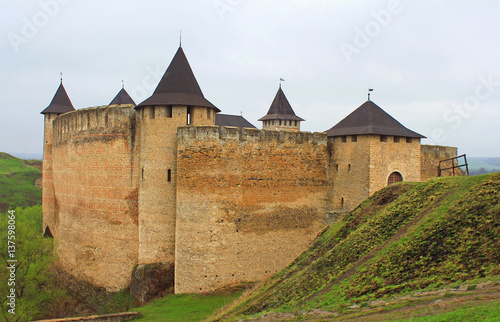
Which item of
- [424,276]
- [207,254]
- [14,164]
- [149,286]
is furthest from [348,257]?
[14,164]

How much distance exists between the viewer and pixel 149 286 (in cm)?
2017

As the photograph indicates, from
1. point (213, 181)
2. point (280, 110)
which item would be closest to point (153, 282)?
point (213, 181)

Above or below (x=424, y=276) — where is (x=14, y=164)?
above

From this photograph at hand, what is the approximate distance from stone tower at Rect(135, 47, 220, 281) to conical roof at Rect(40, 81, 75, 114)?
1428 centimetres

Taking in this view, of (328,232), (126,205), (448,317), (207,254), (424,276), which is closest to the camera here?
(448,317)

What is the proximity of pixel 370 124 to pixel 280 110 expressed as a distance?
24.7m

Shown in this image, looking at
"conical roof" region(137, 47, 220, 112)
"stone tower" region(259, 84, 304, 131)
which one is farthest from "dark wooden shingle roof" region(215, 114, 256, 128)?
"conical roof" region(137, 47, 220, 112)

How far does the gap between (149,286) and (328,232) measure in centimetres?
979

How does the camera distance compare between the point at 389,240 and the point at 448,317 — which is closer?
the point at 448,317

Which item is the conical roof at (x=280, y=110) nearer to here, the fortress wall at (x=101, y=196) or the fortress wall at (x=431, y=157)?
the fortress wall at (x=431, y=157)

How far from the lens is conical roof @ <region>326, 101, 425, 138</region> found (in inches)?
792

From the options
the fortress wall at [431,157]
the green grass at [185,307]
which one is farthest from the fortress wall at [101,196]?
the fortress wall at [431,157]

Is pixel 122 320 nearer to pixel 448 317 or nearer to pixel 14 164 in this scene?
pixel 448 317

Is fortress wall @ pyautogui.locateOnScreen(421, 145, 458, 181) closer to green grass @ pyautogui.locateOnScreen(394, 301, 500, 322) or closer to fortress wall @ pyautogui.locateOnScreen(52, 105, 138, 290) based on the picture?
fortress wall @ pyautogui.locateOnScreen(52, 105, 138, 290)
